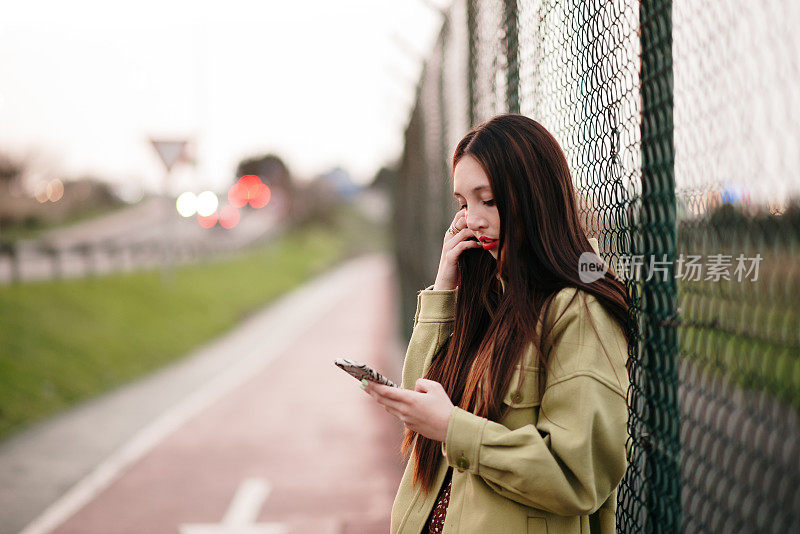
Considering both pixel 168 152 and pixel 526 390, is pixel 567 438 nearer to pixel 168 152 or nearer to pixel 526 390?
pixel 526 390

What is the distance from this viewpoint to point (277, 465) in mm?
5922

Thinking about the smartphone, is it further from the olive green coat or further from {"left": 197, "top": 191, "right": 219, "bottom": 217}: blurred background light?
{"left": 197, "top": 191, "right": 219, "bottom": 217}: blurred background light

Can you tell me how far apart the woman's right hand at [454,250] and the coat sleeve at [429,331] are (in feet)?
0.08

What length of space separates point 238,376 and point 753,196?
366 inches

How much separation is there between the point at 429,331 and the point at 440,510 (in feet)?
1.50

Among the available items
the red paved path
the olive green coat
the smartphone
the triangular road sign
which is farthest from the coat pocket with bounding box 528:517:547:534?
the triangular road sign

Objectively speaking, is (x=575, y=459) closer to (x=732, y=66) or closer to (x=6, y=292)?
(x=732, y=66)

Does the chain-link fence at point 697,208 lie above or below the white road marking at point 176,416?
above

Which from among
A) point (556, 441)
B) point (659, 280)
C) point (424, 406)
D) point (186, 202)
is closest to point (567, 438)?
point (556, 441)

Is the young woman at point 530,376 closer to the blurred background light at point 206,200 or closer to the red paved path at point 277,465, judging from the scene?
the red paved path at point 277,465

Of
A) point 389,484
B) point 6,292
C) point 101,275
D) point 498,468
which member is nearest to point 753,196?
point 498,468

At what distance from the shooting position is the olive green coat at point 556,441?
1.46 m

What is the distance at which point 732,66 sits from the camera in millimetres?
1168

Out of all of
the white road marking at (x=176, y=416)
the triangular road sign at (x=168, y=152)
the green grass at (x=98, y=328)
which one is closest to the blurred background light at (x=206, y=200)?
the green grass at (x=98, y=328)
